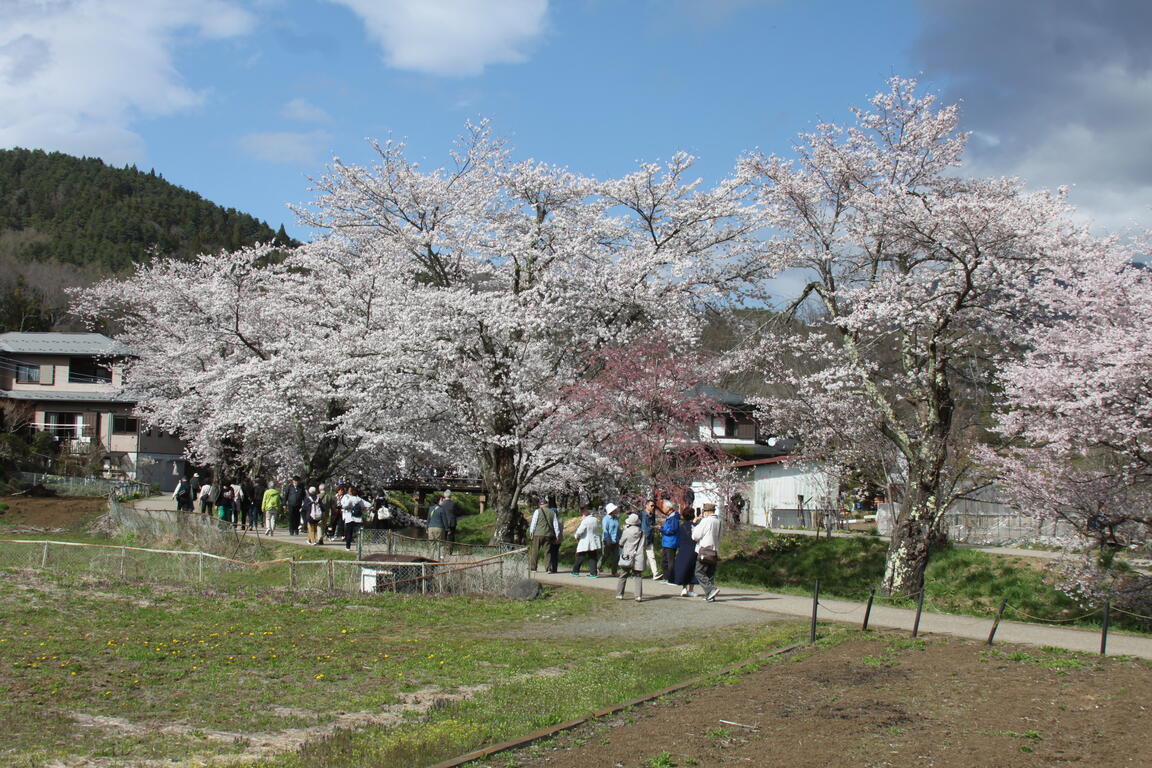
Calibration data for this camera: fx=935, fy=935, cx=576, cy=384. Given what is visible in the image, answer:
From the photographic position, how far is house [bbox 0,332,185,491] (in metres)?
50.3

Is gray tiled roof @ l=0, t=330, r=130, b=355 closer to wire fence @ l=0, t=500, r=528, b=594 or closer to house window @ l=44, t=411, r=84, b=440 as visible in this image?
house window @ l=44, t=411, r=84, b=440

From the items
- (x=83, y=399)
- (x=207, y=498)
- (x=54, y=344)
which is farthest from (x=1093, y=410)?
(x=54, y=344)

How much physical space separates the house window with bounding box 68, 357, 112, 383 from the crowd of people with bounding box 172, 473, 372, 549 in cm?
2252

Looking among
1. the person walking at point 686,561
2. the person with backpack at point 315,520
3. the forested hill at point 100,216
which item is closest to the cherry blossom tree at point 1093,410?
the person walking at point 686,561

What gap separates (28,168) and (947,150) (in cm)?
10724

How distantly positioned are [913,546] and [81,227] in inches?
3515

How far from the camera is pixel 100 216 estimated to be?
288 ft

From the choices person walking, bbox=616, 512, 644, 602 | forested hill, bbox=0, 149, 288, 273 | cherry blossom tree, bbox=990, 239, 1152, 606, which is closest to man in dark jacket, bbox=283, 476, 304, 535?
person walking, bbox=616, 512, 644, 602

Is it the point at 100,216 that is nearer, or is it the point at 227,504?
the point at 227,504

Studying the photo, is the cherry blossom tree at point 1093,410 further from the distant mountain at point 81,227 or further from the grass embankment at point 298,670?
the distant mountain at point 81,227

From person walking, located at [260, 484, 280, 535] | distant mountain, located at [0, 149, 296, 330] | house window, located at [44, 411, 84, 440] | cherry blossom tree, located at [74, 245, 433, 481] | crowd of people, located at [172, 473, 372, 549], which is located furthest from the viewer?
distant mountain, located at [0, 149, 296, 330]

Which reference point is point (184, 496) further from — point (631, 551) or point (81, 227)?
point (81, 227)

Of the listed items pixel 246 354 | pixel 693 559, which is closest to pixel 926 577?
pixel 693 559

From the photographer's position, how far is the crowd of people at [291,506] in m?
22.5
